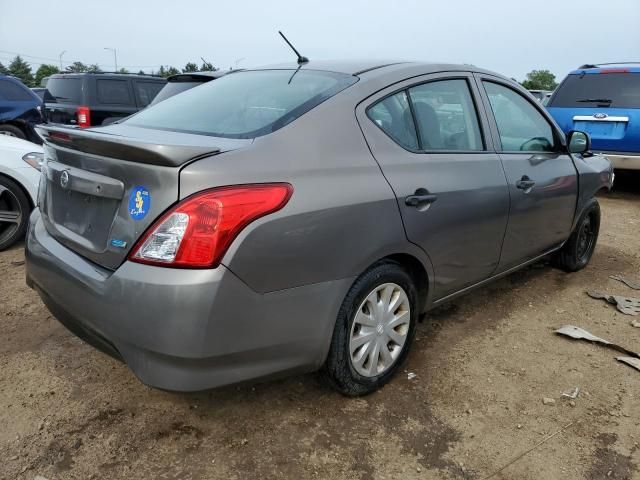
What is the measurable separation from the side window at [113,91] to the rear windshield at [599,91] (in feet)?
22.3

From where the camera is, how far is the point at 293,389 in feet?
8.96

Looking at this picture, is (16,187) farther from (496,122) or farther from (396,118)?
(496,122)

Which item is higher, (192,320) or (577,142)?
(577,142)

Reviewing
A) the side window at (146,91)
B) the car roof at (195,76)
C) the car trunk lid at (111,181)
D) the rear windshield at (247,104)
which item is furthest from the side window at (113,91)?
the car trunk lid at (111,181)

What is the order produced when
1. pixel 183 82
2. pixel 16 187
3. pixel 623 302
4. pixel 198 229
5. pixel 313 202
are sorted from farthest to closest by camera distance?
1. pixel 183 82
2. pixel 16 187
3. pixel 623 302
4. pixel 313 202
5. pixel 198 229

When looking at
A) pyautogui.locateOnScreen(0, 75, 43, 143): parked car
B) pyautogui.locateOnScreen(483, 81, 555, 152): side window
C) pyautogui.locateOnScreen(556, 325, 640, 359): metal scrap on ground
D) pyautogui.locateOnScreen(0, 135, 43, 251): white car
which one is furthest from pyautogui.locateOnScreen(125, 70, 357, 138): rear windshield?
pyautogui.locateOnScreen(0, 75, 43, 143): parked car

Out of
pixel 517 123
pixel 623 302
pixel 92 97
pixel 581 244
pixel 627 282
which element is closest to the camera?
pixel 517 123

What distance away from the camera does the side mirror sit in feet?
13.0

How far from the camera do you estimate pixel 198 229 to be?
6.29 feet

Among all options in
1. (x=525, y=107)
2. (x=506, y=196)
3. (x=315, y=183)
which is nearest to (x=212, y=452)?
(x=315, y=183)

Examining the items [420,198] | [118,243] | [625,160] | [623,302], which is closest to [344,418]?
[420,198]

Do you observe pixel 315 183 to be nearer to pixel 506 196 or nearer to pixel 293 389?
pixel 293 389

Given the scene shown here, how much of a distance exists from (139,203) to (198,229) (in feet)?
0.88

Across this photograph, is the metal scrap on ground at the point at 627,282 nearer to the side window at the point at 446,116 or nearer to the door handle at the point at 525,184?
the door handle at the point at 525,184
